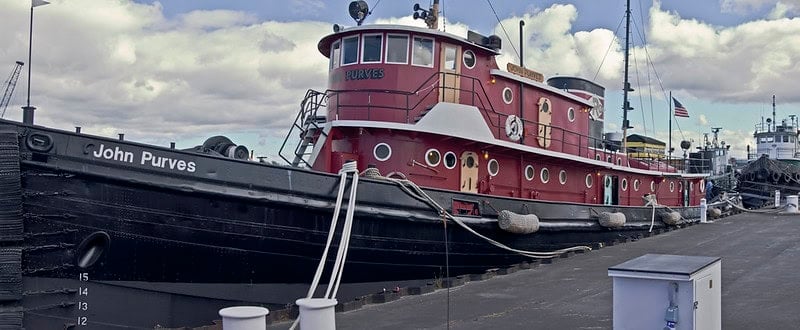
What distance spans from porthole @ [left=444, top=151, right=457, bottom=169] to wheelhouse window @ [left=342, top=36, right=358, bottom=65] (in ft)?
7.57

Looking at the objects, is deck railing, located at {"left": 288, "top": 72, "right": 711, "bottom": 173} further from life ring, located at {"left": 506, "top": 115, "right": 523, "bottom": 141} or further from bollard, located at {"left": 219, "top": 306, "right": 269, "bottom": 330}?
bollard, located at {"left": 219, "top": 306, "right": 269, "bottom": 330}

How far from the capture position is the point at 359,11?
42.0 ft

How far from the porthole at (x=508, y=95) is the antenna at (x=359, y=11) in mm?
2987

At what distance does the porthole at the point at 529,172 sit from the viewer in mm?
13250

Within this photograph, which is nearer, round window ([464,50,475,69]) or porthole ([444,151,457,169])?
porthole ([444,151,457,169])

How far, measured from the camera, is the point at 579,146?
14.6 meters

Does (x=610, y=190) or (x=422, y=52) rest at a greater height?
(x=422, y=52)

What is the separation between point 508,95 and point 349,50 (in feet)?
10.6

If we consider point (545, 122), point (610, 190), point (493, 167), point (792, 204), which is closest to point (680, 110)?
point (792, 204)

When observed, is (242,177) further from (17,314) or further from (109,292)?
(17,314)

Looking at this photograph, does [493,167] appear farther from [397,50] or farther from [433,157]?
[397,50]

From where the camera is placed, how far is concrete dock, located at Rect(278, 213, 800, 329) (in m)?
7.52

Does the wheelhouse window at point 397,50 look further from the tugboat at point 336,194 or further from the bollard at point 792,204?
the bollard at point 792,204

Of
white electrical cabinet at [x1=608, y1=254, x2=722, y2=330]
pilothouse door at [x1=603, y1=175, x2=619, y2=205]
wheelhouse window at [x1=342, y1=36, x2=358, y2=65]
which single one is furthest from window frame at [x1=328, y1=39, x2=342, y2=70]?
white electrical cabinet at [x1=608, y1=254, x2=722, y2=330]
